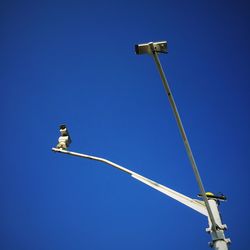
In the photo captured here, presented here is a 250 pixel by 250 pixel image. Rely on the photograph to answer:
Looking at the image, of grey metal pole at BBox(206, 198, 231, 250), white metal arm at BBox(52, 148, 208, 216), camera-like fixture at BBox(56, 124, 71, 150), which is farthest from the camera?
camera-like fixture at BBox(56, 124, 71, 150)

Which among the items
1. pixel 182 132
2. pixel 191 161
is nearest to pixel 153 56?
pixel 182 132

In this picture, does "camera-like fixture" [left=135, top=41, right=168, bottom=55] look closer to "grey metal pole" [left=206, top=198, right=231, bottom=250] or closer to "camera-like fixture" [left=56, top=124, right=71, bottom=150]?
"grey metal pole" [left=206, top=198, right=231, bottom=250]

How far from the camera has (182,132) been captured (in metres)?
Answer: 3.74

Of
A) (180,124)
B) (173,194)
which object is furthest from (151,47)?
(173,194)

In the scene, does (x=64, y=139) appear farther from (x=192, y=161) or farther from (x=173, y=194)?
(x=192, y=161)

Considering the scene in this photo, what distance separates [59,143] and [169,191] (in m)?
2.55

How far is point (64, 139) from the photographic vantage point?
5.83 metres

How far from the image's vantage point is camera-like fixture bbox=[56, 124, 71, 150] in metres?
5.71

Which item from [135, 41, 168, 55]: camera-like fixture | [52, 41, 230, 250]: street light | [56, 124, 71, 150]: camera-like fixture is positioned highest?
[56, 124, 71, 150]: camera-like fixture

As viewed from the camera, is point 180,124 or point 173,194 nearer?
point 180,124

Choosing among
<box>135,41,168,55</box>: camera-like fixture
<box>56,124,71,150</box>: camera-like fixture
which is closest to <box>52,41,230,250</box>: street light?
<box>135,41,168,55</box>: camera-like fixture

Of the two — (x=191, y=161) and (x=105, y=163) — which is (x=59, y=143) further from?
(x=191, y=161)

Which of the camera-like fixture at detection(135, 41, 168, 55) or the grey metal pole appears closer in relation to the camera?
the camera-like fixture at detection(135, 41, 168, 55)

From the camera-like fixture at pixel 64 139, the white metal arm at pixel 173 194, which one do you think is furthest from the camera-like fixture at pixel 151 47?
the camera-like fixture at pixel 64 139
